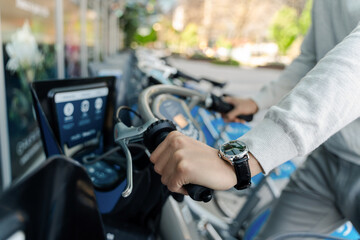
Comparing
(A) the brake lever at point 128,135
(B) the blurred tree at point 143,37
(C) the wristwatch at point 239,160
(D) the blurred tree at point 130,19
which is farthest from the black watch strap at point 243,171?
(B) the blurred tree at point 143,37

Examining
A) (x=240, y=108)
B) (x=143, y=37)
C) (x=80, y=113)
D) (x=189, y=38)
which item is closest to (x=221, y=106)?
(x=240, y=108)

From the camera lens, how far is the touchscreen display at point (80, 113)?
97cm

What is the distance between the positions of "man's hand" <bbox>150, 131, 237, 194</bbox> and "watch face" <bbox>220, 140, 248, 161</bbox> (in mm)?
23

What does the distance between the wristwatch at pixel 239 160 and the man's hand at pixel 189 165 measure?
0.01 meters

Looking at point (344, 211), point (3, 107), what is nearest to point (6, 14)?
point (3, 107)

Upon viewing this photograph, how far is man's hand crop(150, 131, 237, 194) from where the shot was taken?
23.7 inches

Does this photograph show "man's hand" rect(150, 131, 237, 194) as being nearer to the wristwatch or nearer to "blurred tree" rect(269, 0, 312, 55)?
the wristwatch

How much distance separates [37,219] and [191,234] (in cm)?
73

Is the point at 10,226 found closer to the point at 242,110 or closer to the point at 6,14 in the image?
the point at 242,110

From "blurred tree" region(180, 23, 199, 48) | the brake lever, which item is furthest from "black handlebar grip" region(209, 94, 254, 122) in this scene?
"blurred tree" region(180, 23, 199, 48)

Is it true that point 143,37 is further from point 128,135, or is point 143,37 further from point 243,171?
point 243,171

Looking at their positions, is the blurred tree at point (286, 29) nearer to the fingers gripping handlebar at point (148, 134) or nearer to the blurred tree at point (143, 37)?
the blurred tree at point (143, 37)

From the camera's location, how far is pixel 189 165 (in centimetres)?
60

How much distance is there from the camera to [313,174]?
1305mm
